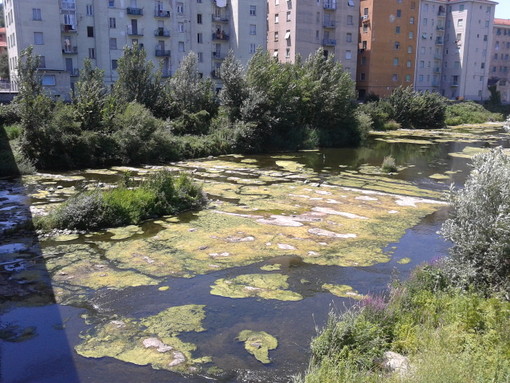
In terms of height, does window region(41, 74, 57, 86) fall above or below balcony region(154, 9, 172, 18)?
below

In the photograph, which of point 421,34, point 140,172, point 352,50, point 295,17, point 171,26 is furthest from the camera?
point 421,34

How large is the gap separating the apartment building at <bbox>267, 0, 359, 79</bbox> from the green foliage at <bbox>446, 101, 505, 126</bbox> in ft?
45.4

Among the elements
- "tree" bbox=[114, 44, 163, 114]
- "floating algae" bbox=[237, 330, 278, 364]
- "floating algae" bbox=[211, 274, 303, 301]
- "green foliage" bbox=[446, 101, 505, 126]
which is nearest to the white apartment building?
→ "green foliage" bbox=[446, 101, 505, 126]

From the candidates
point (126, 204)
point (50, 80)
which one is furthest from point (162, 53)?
point (126, 204)

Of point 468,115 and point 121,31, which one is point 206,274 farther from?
point 468,115

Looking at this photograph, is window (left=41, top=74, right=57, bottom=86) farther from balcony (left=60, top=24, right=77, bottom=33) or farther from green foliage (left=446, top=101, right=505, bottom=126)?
green foliage (left=446, top=101, right=505, bottom=126)

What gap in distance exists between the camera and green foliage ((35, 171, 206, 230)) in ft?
41.6

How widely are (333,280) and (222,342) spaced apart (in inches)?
125

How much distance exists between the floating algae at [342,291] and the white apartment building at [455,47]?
6881 centimetres

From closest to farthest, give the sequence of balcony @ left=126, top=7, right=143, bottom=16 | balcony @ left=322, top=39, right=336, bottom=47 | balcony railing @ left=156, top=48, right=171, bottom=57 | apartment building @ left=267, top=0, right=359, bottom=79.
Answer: balcony @ left=126, top=7, right=143, bottom=16 < balcony railing @ left=156, top=48, right=171, bottom=57 < apartment building @ left=267, top=0, right=359, bottom=79 < balcony @ left=322, top=39, right=336, bottom=47

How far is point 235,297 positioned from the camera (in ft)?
28.9

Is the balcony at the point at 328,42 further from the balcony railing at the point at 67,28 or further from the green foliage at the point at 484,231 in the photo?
the green foliage at the point at 484,231

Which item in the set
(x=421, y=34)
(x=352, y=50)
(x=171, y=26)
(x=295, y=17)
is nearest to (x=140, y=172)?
(x=171, y=26)

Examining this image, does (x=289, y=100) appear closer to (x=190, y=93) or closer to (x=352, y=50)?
(x=190, y=93)
